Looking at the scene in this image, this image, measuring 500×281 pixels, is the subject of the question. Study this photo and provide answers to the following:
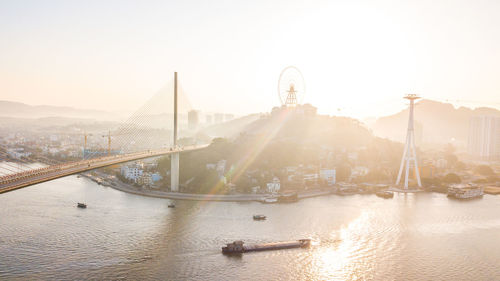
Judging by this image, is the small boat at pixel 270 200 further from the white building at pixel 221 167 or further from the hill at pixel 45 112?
the hill at pixel 45 112

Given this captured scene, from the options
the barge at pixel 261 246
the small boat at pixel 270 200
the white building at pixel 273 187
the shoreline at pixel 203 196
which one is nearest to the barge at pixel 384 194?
the shoreline at pixel 203 196

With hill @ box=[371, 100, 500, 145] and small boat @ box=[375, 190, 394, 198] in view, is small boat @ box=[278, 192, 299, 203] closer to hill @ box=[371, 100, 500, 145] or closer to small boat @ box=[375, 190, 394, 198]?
small boat @ box=[375, 190, 394, 198]

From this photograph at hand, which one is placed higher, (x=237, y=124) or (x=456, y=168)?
(x=237, y=124)

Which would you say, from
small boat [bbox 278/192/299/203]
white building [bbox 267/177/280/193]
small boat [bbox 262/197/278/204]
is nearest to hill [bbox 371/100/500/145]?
white building [bbox 267/177/280/193]

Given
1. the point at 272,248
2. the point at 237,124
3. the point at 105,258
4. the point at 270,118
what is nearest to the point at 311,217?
the point at 272,248

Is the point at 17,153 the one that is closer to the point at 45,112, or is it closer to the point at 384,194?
the point at 384,194

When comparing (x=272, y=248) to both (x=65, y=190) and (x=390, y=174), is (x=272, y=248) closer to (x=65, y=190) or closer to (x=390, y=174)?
(x=65, y=190)

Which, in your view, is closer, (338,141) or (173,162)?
(173,162)

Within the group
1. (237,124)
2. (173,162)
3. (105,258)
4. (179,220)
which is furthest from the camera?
(237,124)
